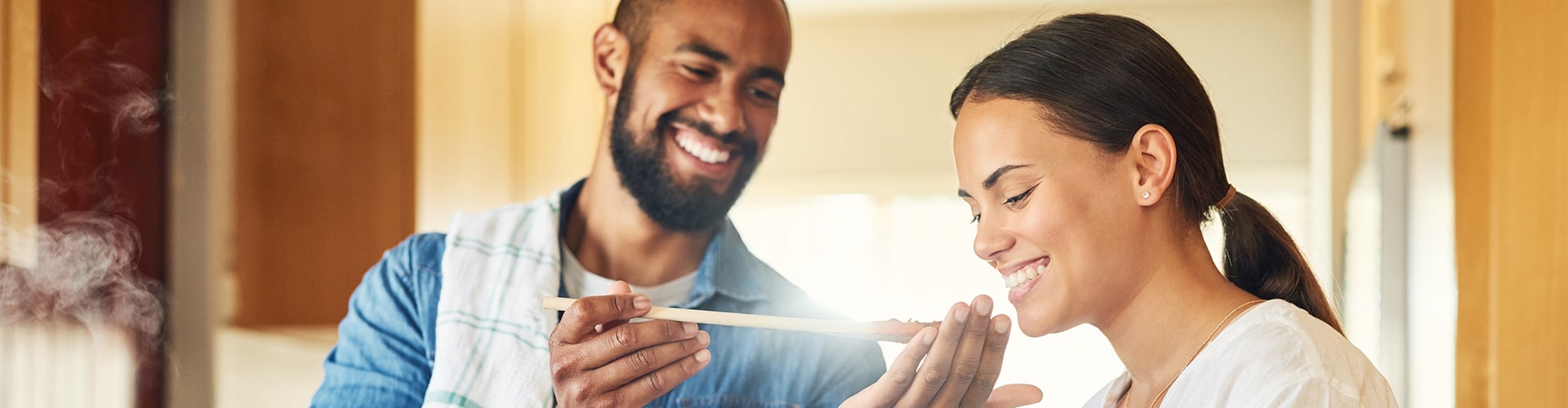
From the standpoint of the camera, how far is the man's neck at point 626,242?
4.22ft

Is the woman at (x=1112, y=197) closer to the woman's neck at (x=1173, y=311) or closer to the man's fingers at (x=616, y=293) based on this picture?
the woman's neck at (x=1173, y=311)

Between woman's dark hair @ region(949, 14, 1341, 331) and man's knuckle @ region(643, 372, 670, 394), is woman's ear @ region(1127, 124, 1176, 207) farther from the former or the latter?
man's knuckle @ region(643, 372, 670, 394)

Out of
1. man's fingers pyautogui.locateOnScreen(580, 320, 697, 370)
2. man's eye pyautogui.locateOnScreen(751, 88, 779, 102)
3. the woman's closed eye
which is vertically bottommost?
man's fingers pyautogui.locateOnScreen(580, 320, 697, 370)

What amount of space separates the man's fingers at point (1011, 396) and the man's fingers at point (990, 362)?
5cm

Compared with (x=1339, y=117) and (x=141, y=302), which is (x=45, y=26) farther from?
(x=1339, y=117)

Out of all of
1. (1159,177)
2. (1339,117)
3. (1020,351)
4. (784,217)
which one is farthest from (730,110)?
(1339,117)

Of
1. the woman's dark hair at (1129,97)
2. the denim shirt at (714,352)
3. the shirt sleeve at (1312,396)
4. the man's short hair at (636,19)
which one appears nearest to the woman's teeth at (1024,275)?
the woman's dark hair at (1129,97)

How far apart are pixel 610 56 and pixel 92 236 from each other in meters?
0.63

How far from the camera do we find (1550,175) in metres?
0.93

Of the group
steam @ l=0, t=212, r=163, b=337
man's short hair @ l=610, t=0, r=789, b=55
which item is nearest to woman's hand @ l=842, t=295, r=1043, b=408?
man's short hair @ l=610, t=0, r=789, b=55

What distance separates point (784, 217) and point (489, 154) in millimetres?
346

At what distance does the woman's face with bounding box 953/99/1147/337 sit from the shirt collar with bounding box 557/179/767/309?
0.39 meters

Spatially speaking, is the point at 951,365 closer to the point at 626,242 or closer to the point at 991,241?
the point at 991,241

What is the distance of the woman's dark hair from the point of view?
89 centimetres
